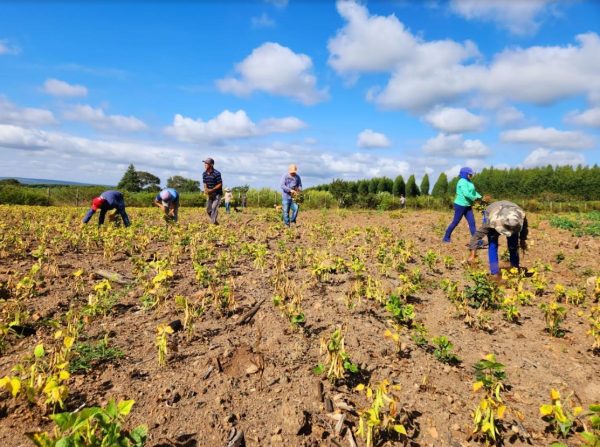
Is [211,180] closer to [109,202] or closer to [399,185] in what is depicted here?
[109,202]

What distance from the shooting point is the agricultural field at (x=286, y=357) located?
7.39 feet

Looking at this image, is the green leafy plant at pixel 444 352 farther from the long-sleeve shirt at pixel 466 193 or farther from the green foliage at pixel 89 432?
the long-sleeve shirt at pixel 466 193

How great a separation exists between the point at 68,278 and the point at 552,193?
4691 centimetres

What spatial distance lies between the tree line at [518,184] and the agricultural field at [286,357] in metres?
29.4

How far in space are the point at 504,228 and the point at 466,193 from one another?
1847 mm

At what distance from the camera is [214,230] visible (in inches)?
311

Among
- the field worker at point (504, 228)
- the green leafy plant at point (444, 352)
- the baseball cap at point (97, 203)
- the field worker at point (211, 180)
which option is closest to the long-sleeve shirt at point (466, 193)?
the field worker at point (504, 228)

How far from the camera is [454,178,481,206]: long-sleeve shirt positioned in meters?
7.19

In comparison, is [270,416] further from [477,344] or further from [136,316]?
[477,344]

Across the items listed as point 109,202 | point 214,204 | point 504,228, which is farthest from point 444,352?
point 109,202

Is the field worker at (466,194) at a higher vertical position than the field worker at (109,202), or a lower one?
higher

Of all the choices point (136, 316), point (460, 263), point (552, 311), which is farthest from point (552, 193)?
point (136, 316)

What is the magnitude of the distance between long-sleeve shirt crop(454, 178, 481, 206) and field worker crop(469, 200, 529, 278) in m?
1.27

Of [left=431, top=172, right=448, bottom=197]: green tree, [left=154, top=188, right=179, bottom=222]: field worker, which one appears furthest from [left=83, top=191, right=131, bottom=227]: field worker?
[left=431, top=172, right=448, bottom=197]: green tree
